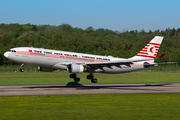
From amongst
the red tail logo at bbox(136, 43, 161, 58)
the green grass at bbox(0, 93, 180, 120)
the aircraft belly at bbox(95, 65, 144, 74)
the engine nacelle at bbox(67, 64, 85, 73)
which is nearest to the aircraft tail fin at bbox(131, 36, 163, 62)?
the red tail logo at bbox(136, 43, 161, 58)

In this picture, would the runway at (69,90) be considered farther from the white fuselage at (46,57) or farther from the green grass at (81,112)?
the green grass at (81,112)

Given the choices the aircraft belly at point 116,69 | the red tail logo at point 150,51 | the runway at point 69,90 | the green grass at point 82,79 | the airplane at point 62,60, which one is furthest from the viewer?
the green grass at point 82,79

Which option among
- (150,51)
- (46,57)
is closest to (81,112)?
(46,57)

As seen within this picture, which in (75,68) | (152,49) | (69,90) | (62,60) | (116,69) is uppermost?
(152,49)

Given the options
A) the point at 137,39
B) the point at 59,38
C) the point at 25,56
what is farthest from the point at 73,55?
the point at 137,39

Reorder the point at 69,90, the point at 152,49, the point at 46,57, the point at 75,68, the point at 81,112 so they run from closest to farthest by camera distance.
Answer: the point at 81,112
the point at 69,90
the point at 75,68
the point at 46,57
the point at 152,49

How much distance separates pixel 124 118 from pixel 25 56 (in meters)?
26.3

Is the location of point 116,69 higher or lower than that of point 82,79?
higher

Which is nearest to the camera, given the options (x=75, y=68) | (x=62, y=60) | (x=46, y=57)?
(x=75, y=68)

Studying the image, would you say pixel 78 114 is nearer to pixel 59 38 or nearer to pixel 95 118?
pixel 95 118

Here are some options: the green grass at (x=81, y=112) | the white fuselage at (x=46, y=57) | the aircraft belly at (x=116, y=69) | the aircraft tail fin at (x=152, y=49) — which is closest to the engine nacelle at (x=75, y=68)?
the white fuselage at (x=46, y=57)

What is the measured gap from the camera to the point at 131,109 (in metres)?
22.2

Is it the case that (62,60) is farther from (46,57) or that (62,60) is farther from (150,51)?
(150,51)

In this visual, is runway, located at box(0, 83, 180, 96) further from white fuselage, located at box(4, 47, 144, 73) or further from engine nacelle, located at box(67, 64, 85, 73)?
white fuselage, located at box(4, 47, 144, 73)
